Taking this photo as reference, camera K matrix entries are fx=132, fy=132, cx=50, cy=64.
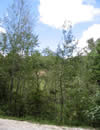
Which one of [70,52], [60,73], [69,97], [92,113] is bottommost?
[92,113]

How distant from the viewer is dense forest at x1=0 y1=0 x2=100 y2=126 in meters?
6.06

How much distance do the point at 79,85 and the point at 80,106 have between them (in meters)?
0.97

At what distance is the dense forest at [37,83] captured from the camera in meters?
6.06

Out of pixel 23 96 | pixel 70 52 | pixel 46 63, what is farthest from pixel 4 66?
pixel 70 52

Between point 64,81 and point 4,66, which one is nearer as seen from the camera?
point 64,81

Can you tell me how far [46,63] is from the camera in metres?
6.80

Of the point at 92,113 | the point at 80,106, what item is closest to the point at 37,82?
the point at 80,106

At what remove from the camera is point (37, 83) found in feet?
23.7

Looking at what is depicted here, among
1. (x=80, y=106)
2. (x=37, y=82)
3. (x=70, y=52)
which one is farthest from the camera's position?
(x=37, y=82)

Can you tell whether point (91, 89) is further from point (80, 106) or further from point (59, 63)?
point (59, 63)

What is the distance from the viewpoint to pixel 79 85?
634 centimetres

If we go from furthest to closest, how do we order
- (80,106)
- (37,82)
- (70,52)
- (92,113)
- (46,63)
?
(37,82) → (46,63) → (80,106) → (70,52) → (92,113)

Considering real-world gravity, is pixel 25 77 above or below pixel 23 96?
above

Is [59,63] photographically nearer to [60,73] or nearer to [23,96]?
[60,73]
